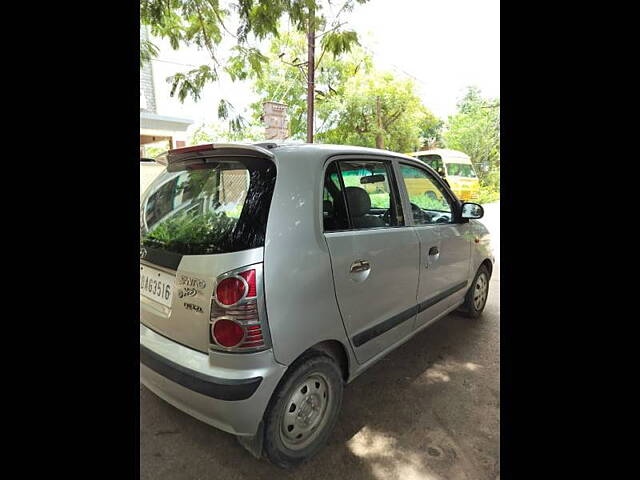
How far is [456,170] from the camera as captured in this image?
14.6 metres

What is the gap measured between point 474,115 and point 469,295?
72.0ft

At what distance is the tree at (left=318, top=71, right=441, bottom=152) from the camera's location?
578 inches

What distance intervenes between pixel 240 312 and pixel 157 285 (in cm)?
59

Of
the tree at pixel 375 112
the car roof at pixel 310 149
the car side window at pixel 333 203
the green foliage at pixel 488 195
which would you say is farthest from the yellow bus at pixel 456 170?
the car side window at pixel 333 203

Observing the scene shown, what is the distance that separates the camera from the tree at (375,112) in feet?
48.2

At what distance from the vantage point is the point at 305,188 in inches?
73.4

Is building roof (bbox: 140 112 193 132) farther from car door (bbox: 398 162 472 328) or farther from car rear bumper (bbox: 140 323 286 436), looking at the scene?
car rear bumper (bbox: 140 323 286 436)

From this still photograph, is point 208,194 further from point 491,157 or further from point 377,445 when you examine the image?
point 491,157

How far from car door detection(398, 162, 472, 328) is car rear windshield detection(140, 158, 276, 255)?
127 centimetres

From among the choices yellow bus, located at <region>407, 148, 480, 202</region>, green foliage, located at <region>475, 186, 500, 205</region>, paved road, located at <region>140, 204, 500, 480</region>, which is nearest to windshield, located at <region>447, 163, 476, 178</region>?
yellow bus, located at <region>407, 148, 480, 202</region>

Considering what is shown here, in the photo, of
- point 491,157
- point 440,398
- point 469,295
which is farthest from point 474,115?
point 440,398

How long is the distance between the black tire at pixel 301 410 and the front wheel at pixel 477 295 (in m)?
2.20

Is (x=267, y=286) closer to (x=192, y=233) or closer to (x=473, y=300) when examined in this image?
(x=192, y=233)

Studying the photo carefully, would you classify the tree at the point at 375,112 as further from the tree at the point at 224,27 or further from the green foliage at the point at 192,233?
the green foliage at the point at 192,233
